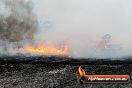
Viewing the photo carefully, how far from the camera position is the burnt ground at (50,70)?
2539 inches

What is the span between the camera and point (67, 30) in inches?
4018

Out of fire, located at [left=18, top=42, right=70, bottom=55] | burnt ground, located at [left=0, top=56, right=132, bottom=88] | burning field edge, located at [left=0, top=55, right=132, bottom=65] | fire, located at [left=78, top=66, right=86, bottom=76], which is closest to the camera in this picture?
burnt ground, located at [left=0, top=56, right=132, bottom=88]

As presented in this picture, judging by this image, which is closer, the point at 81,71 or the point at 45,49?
the point at 81,71

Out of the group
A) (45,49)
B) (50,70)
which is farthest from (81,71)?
(45,49)

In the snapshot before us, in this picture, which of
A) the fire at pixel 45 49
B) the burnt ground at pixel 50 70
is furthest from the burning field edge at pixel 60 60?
the fire at pixel 45 49

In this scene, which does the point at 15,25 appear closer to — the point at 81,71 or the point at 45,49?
the point at 45,49

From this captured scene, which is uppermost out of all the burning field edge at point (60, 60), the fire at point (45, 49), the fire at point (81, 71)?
the fire at point (45, 49)

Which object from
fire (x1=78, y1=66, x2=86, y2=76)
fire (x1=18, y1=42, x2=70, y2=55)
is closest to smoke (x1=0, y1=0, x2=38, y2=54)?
fire (x1=18, y1=42, x2=70, y2=55)

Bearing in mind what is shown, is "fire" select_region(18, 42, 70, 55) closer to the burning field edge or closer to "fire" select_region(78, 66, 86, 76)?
the burning field edge

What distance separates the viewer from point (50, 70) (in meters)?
71.3

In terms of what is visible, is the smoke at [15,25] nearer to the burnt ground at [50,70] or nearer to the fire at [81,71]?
the burnt ground at [50,70]

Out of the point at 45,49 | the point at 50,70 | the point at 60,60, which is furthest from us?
the point at 45,49

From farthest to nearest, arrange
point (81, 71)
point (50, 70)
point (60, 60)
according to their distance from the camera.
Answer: point (60, 60)
point (50, 70)
point (81, 71)

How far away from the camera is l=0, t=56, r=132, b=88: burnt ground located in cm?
6450
